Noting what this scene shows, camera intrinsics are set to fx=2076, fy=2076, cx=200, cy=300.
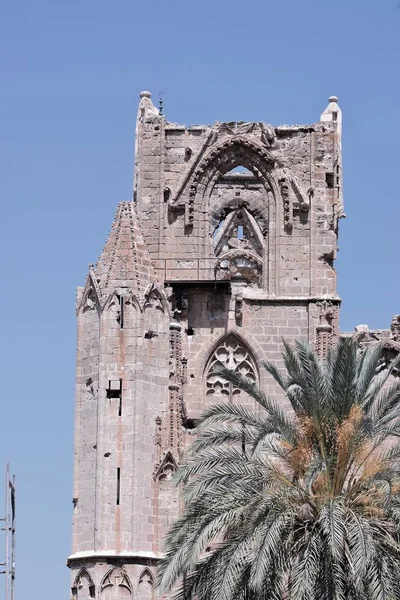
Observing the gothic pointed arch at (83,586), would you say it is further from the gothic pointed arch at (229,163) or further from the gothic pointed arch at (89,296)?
the gothic pointed arch at (229,163)


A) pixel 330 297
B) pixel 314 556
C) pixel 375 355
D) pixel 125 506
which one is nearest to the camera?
pixel 314 556

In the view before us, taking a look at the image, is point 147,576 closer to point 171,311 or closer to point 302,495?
point 171,311

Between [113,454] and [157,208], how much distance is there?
838cm

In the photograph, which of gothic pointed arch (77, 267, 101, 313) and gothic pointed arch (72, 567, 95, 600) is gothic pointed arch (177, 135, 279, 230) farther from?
gothic pointed arch (72, 567, 95, 600)

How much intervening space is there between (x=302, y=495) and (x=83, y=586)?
29.0 feet

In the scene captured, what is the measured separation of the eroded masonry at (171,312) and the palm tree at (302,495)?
18.4 ft

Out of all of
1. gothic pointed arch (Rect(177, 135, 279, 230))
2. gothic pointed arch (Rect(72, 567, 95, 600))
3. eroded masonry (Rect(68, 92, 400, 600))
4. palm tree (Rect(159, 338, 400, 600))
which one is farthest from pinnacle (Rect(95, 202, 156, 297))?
palm tree (Rect(159, 338, 400, 600))

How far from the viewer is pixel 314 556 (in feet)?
127

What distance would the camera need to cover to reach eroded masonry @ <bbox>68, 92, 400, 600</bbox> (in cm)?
4738

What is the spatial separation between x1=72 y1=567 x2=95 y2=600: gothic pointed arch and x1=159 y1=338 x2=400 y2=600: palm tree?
18.8ft

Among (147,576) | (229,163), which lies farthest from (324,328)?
(147,576)

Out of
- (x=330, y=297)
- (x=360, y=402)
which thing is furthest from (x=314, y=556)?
(x=330, y=297)

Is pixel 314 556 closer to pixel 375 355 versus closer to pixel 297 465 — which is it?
pixel 297 465

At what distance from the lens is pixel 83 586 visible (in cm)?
4688
